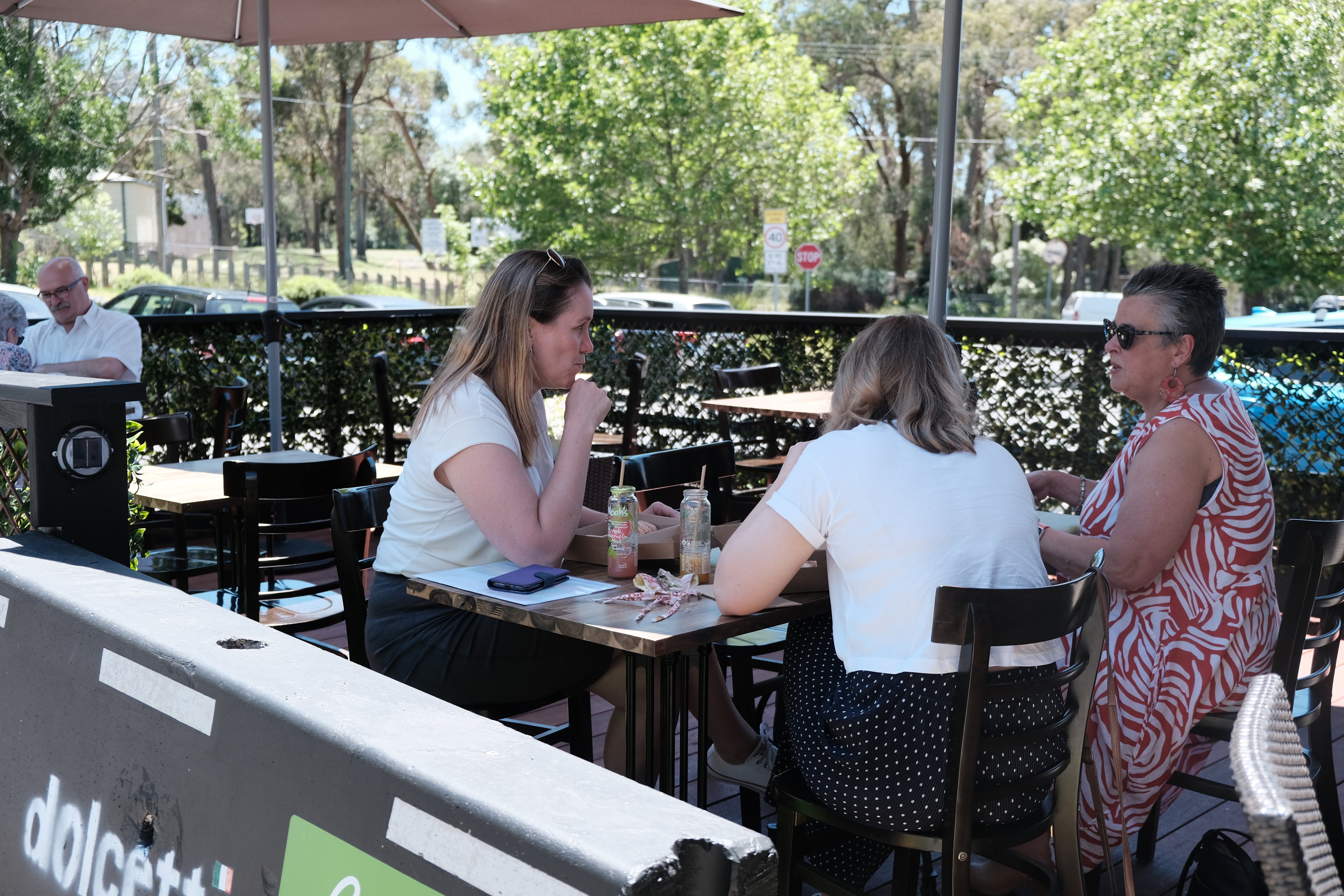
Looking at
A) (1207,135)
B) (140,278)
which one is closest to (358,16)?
(1207,135)

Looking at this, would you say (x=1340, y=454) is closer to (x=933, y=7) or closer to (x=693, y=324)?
(x=693, y=324)

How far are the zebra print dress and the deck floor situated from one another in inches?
7.4

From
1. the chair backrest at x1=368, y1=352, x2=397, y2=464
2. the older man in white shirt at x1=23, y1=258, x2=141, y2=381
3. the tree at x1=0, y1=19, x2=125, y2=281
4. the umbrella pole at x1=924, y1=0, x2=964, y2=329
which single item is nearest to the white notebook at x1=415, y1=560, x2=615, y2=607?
the umbrella pole at x1=924, y1=0, x2=964, y2=329

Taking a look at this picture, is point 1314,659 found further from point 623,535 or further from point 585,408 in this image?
point 585,408

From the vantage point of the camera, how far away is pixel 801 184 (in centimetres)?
2712

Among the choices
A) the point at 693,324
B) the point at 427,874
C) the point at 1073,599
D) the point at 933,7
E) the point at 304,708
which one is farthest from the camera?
the point at 933,7

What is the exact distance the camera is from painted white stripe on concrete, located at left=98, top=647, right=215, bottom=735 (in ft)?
5.41

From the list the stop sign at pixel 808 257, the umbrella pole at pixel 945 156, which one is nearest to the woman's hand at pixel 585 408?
the umbrella pole at pixel 945 156

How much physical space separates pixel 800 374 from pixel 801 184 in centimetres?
2043

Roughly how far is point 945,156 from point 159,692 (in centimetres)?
286

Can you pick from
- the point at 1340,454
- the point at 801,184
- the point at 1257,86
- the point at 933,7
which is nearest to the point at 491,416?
the point at 1340,454

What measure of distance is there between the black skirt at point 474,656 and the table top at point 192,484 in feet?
3.20

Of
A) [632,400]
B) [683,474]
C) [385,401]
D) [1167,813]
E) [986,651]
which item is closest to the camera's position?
[986,651]

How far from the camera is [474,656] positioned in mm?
2574
